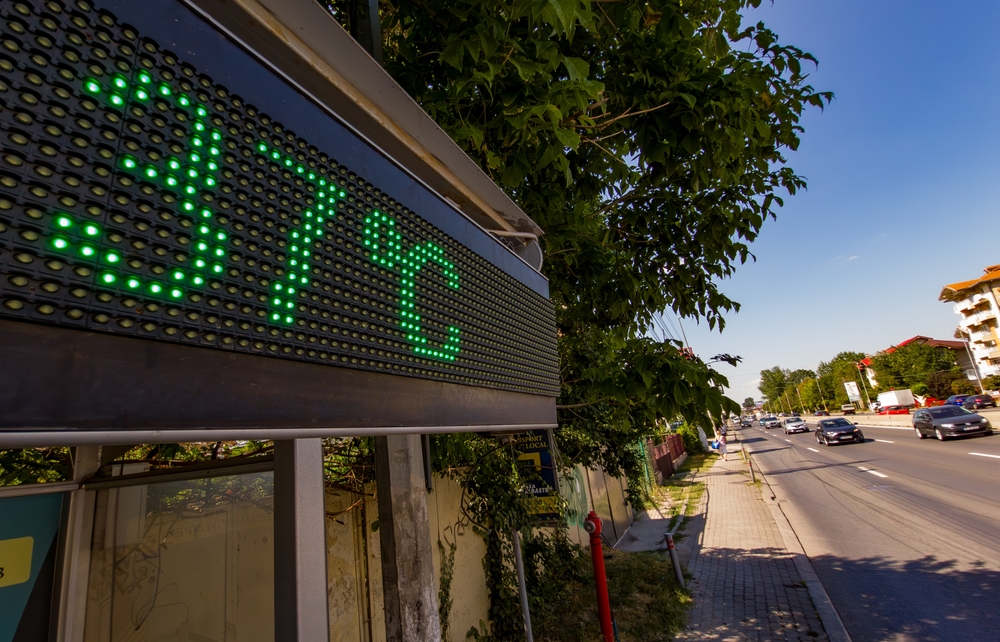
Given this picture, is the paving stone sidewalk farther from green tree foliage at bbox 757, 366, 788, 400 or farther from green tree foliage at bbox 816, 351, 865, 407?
green tree foliage at bbox 757, 366, 788, 400

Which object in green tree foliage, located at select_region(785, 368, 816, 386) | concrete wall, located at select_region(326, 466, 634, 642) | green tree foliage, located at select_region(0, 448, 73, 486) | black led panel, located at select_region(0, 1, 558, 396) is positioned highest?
green tree foliage, located at select_region(785, 368, 816, 386)

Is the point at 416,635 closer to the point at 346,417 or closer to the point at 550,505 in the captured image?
the point at 346,417

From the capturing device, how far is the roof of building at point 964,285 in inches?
2192

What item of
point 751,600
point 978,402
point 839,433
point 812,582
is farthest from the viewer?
point 978,402

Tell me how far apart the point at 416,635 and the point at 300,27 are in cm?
220

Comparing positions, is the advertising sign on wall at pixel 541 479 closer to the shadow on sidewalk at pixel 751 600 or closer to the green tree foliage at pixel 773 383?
the shadow on sidewalk at pixel 751 600

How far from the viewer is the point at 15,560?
6.72 feet

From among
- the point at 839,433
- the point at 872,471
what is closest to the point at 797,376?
the point at 839,433

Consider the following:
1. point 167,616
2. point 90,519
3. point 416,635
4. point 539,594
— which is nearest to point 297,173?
point 416,635

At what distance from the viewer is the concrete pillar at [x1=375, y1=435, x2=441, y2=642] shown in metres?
1.96

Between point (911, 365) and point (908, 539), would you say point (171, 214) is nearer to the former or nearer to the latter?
point (908, 539)

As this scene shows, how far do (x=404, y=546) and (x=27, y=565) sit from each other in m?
1.63

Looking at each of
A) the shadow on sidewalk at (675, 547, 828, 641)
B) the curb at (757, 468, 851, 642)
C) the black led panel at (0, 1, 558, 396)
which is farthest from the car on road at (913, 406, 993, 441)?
the black led panel at (0, 1, 558, 396)

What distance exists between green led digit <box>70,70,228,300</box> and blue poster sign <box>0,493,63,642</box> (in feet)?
6.63
